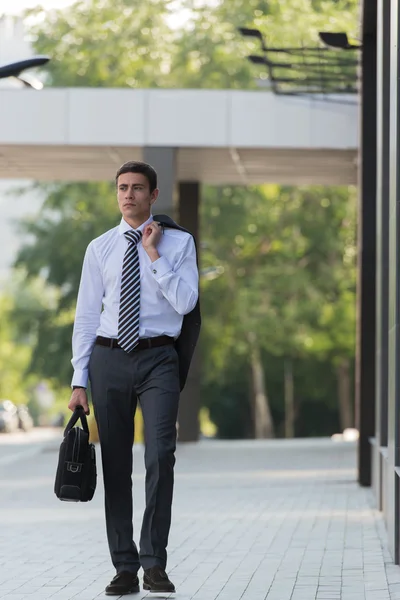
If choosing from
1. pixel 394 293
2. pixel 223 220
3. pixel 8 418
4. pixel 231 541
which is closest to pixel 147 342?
pixel 394 293

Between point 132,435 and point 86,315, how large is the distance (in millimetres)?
629

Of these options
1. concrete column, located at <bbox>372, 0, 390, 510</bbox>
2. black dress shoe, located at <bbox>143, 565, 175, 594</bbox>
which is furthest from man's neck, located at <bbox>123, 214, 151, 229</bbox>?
concrete column, located at <bbox>372, 0, 390, 510</bbox>

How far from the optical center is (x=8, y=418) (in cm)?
6456

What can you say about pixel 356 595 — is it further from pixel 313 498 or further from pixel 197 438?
pixel 197 438

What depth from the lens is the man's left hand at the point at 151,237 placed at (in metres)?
7.23

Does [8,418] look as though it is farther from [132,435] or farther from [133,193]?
[133,193]

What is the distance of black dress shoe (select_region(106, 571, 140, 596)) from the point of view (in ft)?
23.9

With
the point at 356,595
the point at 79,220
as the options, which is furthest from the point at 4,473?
the point at 79,220

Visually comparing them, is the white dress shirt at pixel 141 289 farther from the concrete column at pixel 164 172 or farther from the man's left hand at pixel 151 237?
the concrete column at pixel 164 172

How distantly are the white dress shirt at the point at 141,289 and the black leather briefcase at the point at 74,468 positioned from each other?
0.25 meters

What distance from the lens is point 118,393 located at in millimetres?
7293

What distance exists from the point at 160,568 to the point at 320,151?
47.8ft

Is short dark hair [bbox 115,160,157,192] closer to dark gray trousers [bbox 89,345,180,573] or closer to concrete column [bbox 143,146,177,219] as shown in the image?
dark gray trousers [bbox 89,345,180,573]

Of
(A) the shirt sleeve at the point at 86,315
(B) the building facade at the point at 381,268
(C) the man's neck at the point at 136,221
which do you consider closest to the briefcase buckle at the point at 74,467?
(A) the shirt sleeve at the point at 86,315
